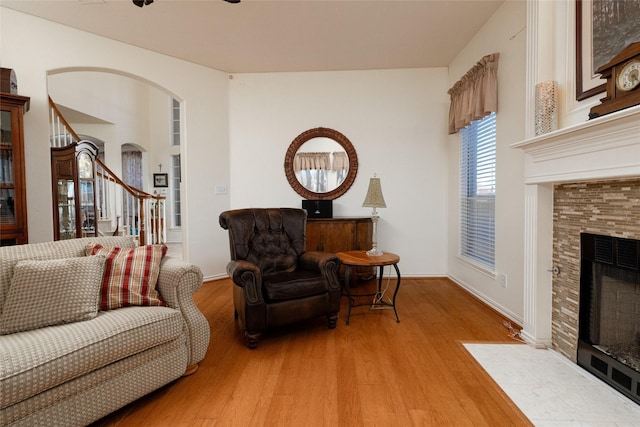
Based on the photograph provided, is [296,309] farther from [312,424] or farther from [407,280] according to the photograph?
[407,280]

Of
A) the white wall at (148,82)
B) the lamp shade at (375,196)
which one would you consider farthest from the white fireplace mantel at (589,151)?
the white wall at (148,82)

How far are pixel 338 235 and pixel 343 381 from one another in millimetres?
2062

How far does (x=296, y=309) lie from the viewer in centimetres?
236

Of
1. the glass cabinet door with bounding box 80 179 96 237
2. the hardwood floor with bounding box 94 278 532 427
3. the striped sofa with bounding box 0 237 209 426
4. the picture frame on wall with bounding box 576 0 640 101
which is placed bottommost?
the hardwood floor with bounding box 94 278 532 427

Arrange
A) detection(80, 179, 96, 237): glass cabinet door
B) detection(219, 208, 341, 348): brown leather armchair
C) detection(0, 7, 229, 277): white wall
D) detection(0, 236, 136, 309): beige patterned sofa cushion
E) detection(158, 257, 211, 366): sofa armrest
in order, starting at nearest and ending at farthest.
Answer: detection(0, 236, 136, 309): beige patterned sofa cushion < detection(158, 257, 211, 366): sofa armrest < detection(219, 208, 341, 348): brown leather armchair < detection(0, 7, 229, 277): white wall < detection(80, 179, 96, 237): glass cabinet door

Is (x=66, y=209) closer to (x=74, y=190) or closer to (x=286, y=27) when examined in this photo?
(x=74, y=190)

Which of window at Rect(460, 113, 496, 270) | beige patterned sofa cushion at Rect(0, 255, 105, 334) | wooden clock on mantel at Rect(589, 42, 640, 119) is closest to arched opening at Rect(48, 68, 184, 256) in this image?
beige patterned sofa cushion at Rect(0, 255, 105, 334)

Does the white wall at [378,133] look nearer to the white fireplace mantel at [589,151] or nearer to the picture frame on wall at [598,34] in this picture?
the white fireplace mantel at [589,151]

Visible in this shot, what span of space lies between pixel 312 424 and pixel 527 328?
174 cm

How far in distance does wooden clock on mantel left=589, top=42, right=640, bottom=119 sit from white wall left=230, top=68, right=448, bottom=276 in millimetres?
2481

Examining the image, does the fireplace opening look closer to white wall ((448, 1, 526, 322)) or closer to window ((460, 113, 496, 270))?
white wall ((448, 1, 526, 322))

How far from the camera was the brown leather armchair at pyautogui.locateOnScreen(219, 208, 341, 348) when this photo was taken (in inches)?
87.7

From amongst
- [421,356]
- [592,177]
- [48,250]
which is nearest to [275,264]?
[421,356]

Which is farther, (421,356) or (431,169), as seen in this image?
(431,169)
